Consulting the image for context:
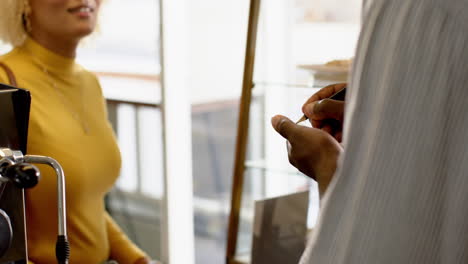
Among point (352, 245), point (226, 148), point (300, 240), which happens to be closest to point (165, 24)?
point (300, 240)

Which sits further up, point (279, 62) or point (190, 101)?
point (279, 62)

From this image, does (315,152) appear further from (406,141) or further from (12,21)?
(12,21)

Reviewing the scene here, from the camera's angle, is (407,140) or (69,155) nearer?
(407,140)

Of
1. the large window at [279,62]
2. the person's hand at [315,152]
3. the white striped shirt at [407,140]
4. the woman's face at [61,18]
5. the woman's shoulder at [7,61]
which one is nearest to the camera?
the white striped shirt at [407,140]

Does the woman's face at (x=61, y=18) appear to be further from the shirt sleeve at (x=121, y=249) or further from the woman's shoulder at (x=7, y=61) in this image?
the shirt sleeve at (x=121, y=249)

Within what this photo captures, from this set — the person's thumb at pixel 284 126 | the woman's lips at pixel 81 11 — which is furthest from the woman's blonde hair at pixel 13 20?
the person's thumb at pixel 284 126

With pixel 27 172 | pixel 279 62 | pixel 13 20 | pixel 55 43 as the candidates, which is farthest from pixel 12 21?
pixel 27 172

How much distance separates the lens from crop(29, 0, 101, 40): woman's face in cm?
164

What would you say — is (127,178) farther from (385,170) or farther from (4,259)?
(385,170)

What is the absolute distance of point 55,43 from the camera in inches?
65.7

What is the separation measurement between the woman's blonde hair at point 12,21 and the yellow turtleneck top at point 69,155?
30 millimetres

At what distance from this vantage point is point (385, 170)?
26.0 inches

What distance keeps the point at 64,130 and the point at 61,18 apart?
280 millimetres

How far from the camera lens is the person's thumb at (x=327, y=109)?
88 cm
